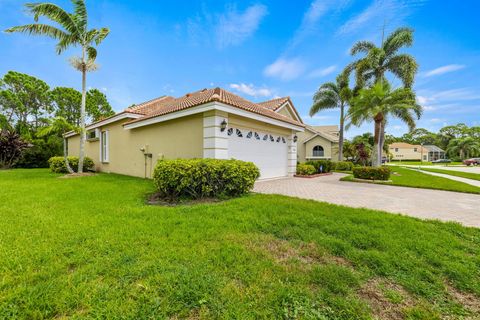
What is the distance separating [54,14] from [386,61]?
22502mm

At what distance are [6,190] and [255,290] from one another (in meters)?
9.75

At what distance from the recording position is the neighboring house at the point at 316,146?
24953 millimetres

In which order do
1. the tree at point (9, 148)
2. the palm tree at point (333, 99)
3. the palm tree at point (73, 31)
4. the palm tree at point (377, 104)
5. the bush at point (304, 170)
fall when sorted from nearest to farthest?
the palm tree at point (73, 31), the palm tree at point (377, 104), the bush at point (304, 170), the tree at point (9, 148), the palm tree at point (333, 99)

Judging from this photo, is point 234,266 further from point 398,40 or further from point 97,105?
point 97,105

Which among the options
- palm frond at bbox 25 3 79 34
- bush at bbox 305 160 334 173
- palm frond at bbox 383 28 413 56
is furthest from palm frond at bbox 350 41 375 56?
palm frond at bbox 25 3 79 34

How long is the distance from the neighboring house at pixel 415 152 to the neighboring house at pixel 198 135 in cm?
6421

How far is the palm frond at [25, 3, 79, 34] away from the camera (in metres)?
9.31

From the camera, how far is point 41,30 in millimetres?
10031

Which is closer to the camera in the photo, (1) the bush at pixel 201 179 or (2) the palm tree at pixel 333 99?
(1) the bush at pixel 201 179

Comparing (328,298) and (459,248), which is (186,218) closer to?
(328,298)

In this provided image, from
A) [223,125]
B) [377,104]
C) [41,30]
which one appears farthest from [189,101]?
[377,104]

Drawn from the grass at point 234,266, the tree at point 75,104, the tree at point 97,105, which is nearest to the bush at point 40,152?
the tree at point 75,104

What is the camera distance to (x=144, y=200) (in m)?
6.04

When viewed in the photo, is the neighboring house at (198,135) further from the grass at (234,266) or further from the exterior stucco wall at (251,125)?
the grass at (234,266)
